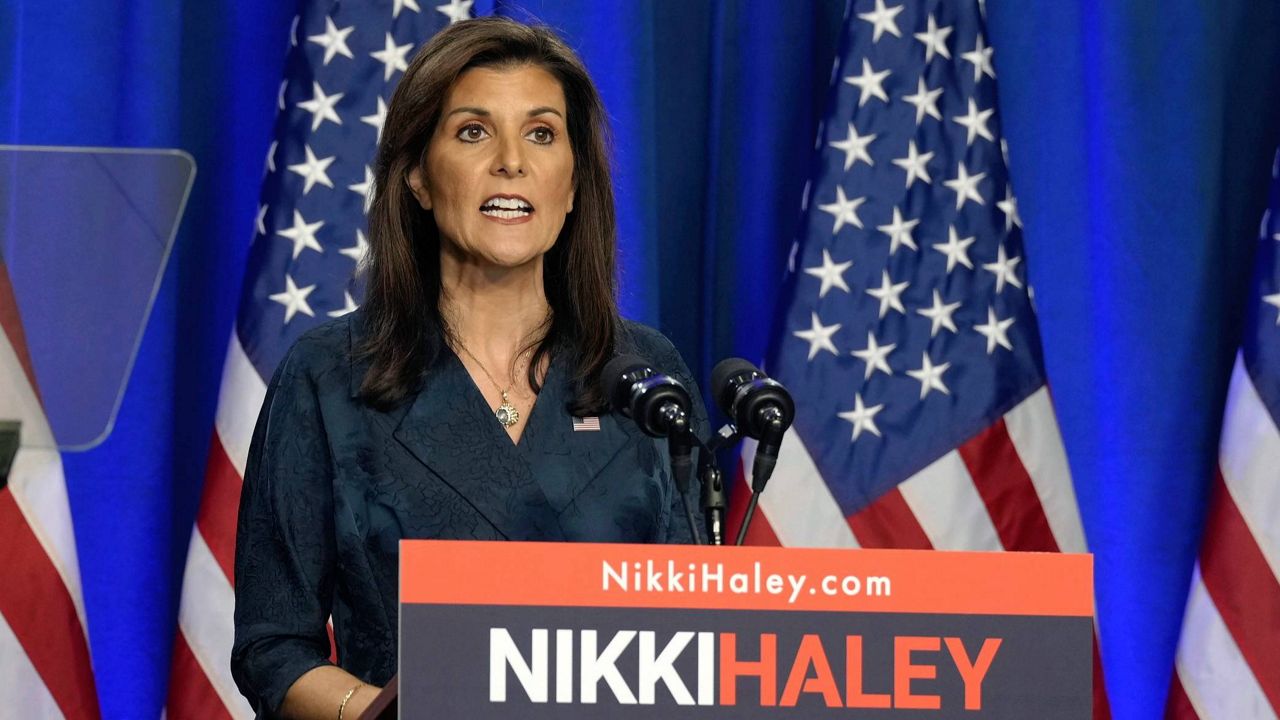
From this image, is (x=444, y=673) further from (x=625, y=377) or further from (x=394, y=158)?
(x=394, y=158)

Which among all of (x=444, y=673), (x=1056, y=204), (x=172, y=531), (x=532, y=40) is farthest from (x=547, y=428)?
(x=1056, y=204)

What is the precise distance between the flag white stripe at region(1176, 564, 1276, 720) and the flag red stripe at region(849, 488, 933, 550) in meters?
0.55

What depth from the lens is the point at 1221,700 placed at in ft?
9.39

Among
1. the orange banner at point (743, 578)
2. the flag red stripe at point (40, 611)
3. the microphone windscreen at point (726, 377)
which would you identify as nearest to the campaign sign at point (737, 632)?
the orange banner at point (743, 578)

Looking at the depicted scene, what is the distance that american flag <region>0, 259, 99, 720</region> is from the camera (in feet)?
8.91

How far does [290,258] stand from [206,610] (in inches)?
25.9

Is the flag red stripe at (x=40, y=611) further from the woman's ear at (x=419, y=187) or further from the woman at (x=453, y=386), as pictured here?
the woman's ear at (x=419, y=187)

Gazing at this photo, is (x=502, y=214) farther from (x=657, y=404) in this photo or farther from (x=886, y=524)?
(x=886, y=524)

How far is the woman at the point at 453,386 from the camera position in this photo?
5.40 feet

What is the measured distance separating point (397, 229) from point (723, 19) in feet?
5.23

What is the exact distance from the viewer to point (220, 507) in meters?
2.77

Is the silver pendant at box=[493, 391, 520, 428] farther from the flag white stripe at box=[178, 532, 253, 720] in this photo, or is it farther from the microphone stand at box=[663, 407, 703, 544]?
the flag white stripe at box=[178, 532, 253, 720]

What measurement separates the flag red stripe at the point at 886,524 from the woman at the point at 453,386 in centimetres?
105

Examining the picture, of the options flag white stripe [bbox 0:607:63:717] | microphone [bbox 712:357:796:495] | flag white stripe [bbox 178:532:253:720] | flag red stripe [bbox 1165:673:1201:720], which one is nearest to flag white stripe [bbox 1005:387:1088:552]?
flag red stripe [bbox 1165:673:1201:720]
